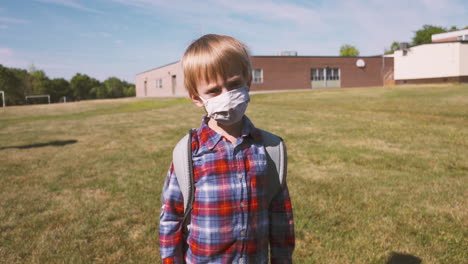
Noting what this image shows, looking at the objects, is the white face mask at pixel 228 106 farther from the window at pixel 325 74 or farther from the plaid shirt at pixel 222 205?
the window at pixel 325 74

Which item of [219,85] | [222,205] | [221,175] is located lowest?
[222,205]

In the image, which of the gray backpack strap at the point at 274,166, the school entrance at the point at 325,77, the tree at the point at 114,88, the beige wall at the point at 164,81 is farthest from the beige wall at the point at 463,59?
the tree at the point at 114,88

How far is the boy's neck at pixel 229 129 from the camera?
1.80 m

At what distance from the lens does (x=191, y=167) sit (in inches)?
66.8

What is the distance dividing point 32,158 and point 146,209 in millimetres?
5105

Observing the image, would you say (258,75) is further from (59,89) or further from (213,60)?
(59,89)

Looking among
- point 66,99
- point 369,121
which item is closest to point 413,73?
point 369,121

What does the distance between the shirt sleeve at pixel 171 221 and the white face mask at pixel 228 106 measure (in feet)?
1.28

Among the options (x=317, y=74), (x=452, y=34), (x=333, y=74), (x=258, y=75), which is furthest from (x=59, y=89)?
(x=452, y=34)

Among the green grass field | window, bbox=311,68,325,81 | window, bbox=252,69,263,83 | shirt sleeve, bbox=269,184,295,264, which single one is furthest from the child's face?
window, bbox=311,68,325,81

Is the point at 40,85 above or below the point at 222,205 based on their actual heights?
→ above

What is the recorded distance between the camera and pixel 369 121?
12.2m

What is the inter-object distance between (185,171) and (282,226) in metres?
0.65

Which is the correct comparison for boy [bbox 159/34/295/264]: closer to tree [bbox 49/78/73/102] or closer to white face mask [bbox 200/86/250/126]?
white face mask [bbox 200/86/250/126]
